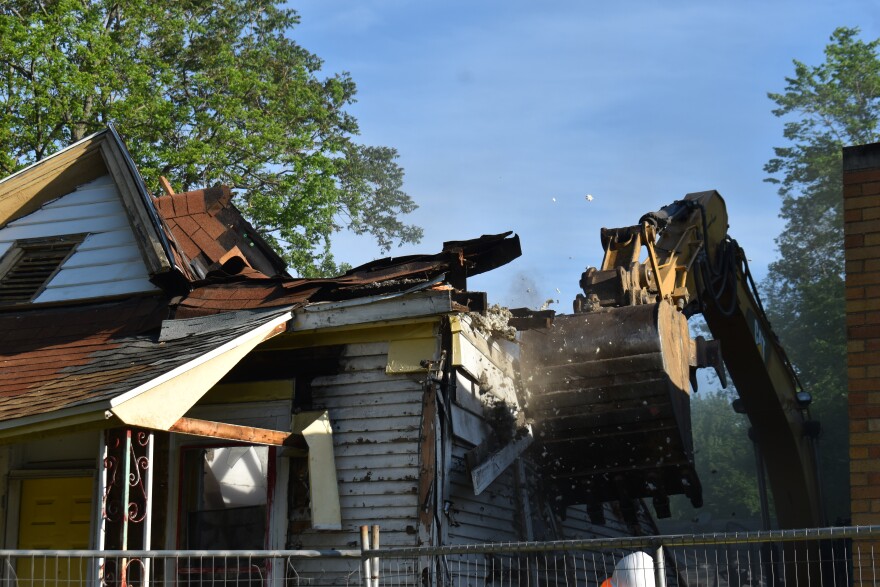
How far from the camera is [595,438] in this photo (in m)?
10.4

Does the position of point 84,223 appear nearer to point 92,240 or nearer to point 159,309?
point 92,240

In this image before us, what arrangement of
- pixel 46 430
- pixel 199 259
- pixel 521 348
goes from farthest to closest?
pixel 199 259
pixel 521 348
pixel 46 430

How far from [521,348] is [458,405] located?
1.29 meters

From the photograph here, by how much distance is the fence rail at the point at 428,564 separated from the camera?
5.40 m

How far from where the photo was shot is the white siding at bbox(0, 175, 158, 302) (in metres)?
11.8

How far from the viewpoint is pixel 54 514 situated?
10.7 metres

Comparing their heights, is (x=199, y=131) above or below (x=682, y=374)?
above

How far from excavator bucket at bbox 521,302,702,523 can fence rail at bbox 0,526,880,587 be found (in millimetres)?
780

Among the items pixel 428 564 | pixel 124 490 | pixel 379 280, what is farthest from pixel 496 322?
pixel 124 490

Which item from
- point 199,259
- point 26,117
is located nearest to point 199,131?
point 26,117

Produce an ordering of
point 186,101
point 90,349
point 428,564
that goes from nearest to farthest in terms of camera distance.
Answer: point 428,564
point 90,349
point 186,101

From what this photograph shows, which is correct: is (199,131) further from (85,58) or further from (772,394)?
(772,394)

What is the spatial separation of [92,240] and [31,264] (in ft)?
2.80

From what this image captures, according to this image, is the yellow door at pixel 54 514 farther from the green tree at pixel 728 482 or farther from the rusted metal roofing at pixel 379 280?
the green tree at pixel 728 482
